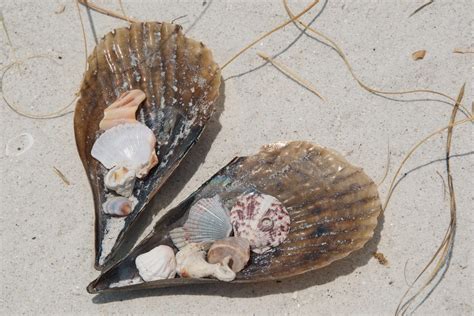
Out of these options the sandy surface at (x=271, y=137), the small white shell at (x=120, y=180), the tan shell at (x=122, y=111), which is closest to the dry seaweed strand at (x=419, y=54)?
the sandy surface at (x=271, y=137)

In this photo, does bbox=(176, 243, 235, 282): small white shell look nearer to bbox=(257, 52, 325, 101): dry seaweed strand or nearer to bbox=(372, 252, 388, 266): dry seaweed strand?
bbox=(372, 252, 388, 266): dry seaweed strand

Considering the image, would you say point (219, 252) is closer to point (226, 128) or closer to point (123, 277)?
point (123, 277)

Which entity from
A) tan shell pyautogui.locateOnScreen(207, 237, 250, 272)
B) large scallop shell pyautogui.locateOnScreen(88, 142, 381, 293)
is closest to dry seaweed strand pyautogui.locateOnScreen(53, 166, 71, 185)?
large scallop shell pyautogui.locateOnScreen(88, 142, 381, 293)

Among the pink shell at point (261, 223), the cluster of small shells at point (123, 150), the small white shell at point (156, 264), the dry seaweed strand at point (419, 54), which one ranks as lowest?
the small white shell at point (156, 264)

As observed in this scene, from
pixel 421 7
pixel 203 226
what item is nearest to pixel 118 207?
pixel 203 226

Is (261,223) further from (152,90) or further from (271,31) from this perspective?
(271,31)

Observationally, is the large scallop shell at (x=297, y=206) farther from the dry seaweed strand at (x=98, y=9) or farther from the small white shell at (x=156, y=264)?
the dry seaweed strand at (x=98, y=9)
